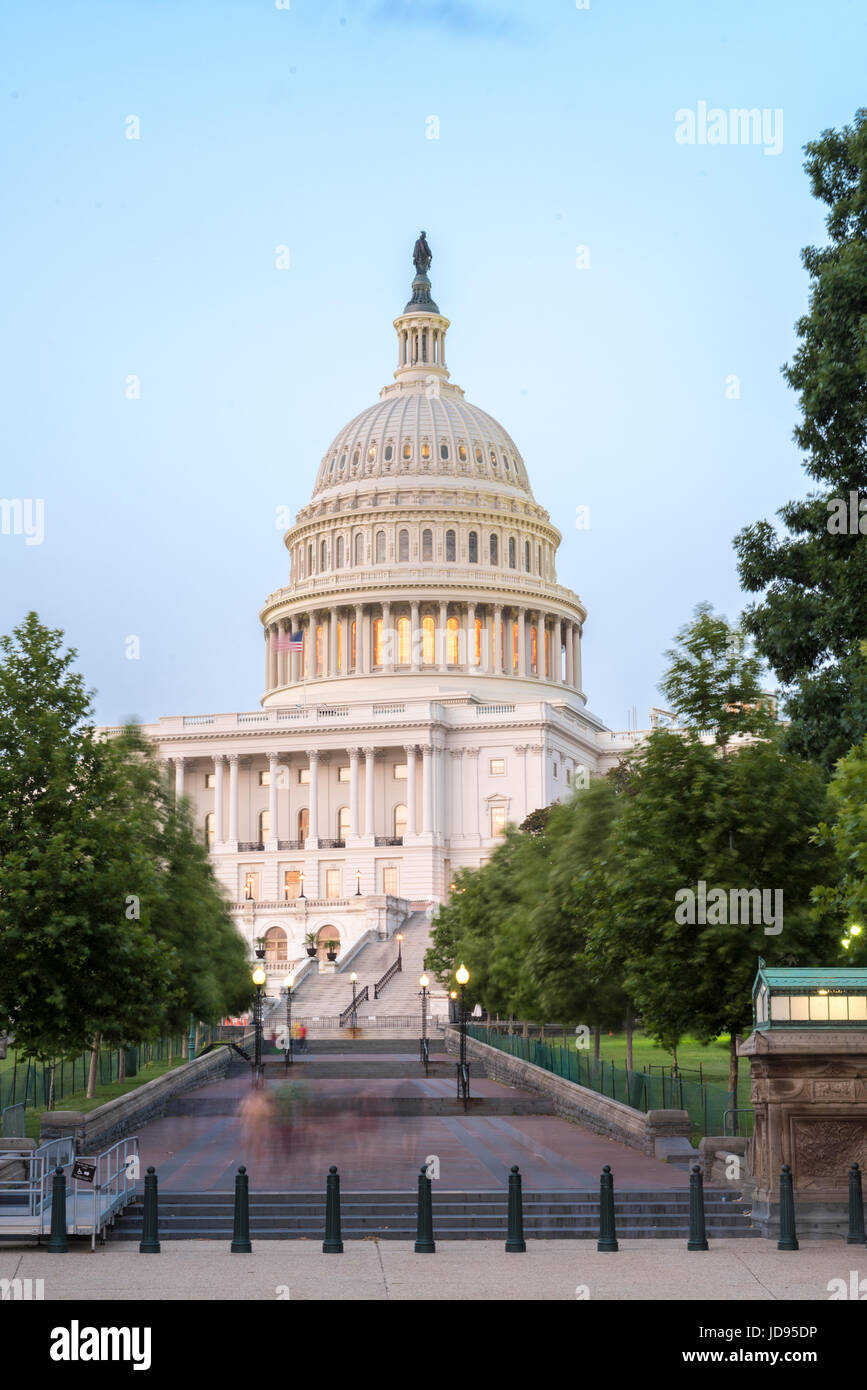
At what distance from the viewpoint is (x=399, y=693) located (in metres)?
131

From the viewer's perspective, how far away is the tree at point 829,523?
30172 mm

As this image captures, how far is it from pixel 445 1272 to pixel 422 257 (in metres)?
152

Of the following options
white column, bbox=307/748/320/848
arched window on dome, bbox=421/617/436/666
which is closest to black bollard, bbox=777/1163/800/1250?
white column, bbox=307/748/320/848

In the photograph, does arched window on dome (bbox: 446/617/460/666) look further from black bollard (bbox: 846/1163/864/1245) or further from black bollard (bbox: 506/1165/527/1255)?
black bollard (bbox: 846/1163/864/1245)

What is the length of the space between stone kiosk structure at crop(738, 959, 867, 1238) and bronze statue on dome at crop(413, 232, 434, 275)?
5841 inches

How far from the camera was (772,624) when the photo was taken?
105ft

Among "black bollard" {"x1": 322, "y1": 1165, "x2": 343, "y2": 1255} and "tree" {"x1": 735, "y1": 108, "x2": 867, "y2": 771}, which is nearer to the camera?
"black bollard" {"x1": 322, "y1": 1165, "x2": 343, "y2": 1255}

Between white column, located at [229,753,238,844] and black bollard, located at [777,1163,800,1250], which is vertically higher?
white column, located at [229,753,238,844]

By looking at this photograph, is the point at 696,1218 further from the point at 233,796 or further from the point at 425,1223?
the point at 233,796

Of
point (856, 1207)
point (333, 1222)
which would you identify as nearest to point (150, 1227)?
point (333, 1222)

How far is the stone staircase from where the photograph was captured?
77562 millimetres
